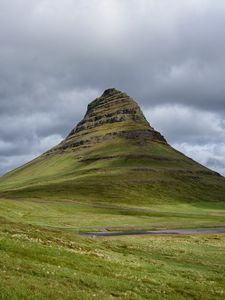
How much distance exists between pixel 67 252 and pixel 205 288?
1187cm

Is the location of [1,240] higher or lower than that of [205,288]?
higher

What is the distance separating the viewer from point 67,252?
130ft

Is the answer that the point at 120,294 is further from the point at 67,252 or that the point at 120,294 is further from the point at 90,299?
the point at 67,252

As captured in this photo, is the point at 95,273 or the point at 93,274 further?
the point at 95,273

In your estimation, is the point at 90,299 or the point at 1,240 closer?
the point at 90,299

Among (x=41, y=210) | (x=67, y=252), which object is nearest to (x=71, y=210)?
(x=41, y=210)

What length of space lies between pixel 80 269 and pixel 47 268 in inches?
157

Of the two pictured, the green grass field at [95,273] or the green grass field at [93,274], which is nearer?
the green grass field at [93,274]

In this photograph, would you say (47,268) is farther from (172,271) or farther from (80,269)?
(172,271)

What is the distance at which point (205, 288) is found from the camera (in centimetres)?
3481

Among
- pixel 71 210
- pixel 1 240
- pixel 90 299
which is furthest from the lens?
pixel 71 210

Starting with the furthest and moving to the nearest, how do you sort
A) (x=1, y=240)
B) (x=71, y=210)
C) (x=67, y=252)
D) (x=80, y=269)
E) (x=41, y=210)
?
(x=71, y=210) → (x=41, y=210) → (x=67, y=252) → (x=1, y=240) → (x=80, y=269)

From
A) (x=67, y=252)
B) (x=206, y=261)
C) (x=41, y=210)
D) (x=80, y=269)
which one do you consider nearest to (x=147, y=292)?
(x=80, y=269)

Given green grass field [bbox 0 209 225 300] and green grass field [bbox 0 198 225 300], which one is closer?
green grass field [bbox 0 209 225 300]
